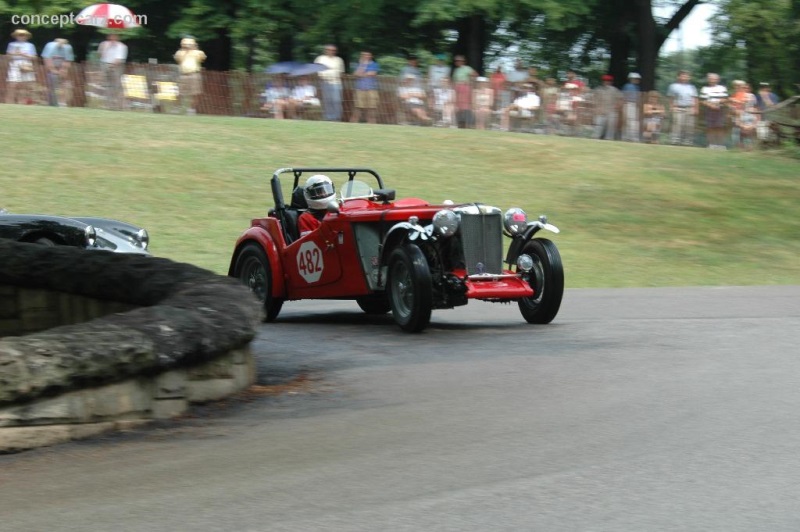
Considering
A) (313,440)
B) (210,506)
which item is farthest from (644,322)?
(210,506)

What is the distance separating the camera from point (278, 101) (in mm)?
29734

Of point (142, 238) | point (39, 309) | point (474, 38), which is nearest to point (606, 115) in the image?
point (474, 38)

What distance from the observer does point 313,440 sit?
6707 mm

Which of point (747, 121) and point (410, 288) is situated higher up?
point (747, 121)

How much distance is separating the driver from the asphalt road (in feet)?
9.06

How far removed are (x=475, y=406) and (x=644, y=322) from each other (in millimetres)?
4648

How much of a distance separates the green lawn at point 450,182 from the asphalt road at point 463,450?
769 cm

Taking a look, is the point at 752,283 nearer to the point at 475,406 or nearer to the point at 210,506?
the point at 475,406

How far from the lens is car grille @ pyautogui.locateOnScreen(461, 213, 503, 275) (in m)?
11.7

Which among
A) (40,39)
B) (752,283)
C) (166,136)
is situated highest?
(40,39)

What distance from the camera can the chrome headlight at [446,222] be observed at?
11.2 metres

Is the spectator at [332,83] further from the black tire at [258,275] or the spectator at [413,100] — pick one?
the black tire at [258,275]

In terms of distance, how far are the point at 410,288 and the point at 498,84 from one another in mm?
18642

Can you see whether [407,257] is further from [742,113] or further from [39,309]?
[742,113]
